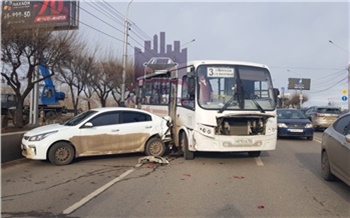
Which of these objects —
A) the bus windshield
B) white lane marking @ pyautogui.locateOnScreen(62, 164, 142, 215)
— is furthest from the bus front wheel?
white lane marking @ pyautogui.locateOnScreen(62, 164, 142, 215)

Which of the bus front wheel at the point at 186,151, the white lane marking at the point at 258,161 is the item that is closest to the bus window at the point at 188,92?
the bus front wheel at the point at 186,151

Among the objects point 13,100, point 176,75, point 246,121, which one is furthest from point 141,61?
point 246,121

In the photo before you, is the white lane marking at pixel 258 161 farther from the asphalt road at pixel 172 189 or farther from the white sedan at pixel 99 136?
the white sedan at pixel 99 136

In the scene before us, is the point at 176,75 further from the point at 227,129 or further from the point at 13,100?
the point at 13,100

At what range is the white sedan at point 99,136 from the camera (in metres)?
9.44

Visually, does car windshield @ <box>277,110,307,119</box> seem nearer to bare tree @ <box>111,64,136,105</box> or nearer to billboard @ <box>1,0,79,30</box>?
billboard @ <box>1,0,79,30</box>

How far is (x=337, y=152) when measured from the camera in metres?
6.99

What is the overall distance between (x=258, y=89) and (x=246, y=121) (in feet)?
3.47

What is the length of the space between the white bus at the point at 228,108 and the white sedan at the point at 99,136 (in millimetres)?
973

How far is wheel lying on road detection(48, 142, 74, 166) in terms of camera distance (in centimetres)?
943

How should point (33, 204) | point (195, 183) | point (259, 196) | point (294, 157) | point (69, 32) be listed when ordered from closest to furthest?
point (33, 204) < point (259, 196) < point (195, 183) < point (294, 157) < point (69, 32)

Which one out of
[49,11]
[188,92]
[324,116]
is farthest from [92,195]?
[49,11]

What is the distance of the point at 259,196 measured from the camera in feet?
21.1

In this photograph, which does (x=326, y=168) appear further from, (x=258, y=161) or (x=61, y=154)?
(x=61, y=154)
